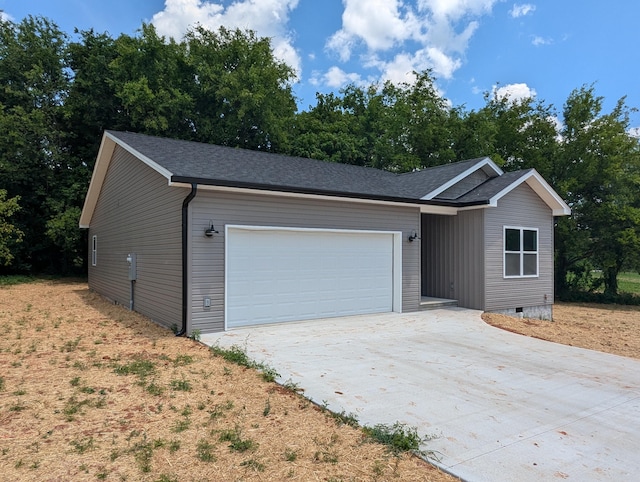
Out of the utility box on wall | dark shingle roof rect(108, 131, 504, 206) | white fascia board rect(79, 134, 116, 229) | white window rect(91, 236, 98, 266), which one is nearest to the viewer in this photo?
dark shingle roof rect(108, 131, 504, 206)

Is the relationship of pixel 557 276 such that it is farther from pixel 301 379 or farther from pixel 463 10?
pixel 301 379

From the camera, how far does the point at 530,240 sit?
11.7 meters

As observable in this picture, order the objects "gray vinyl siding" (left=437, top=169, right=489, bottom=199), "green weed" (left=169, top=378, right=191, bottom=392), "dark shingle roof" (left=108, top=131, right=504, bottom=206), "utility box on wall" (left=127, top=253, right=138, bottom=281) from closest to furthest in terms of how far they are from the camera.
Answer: "green weed" (left=169, top=378, right=191, bottom=392)
"dark shingle roof" (left=108, top=131, right=504, bottom=206)
"utility box on wall" (left=127, top=253, right=138, bottom=281)
"gray vinyl siding" (left=437, top=169, right=489, bottom=199)

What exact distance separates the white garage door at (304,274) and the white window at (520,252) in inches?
138

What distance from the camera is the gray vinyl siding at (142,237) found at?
7.79 metres

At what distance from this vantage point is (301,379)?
16.2 ft

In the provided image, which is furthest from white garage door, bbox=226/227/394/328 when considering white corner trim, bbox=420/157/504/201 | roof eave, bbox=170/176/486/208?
white corner trim, bbox=420/157/504/201

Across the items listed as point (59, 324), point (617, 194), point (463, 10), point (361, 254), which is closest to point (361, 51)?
point (463, 10)

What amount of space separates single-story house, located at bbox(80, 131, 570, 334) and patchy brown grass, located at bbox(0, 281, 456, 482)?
6.37ft

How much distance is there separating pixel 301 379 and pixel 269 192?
4.08 m

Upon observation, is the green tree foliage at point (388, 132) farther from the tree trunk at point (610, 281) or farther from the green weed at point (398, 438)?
the green weed at point (398, 438)

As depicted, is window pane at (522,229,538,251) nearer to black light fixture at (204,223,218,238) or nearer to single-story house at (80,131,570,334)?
single-story house at (80,131,570,334)

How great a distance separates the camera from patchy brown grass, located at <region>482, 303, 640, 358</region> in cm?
784

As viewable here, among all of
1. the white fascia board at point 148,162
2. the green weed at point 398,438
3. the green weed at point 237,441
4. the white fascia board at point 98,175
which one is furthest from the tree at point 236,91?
the green weed at point 398,438
